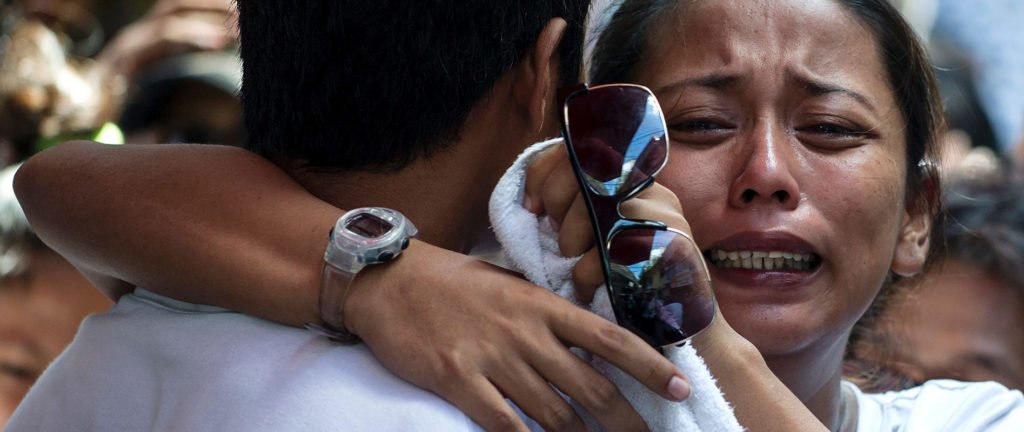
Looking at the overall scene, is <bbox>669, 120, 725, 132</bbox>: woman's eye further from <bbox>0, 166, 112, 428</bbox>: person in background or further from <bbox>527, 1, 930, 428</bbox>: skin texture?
<bbox>0, 166, 112, 428</bbox>: person in background

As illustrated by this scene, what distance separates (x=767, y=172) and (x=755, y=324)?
0.22m

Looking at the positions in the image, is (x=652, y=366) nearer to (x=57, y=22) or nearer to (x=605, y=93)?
(x=605, y=93)

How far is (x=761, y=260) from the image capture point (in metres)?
1.81

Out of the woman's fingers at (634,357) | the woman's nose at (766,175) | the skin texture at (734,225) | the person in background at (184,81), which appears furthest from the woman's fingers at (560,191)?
the person in background at (184,81)

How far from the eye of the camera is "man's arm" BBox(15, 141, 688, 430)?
125cm

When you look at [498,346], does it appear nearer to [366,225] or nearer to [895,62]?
[366,225]

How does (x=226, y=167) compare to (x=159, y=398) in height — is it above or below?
above

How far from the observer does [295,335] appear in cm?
135

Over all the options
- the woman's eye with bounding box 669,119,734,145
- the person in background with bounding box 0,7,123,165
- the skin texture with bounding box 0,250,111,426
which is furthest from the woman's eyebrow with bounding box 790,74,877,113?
the person in background with bounding box 0,7,123,165

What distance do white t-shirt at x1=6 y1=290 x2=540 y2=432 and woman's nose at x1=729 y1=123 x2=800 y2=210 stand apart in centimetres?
66

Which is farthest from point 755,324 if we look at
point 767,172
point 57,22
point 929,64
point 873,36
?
point 57,22

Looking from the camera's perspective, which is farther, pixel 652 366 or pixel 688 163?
pixel 688 163

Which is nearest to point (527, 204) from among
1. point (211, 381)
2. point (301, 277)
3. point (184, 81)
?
point (301, 277)

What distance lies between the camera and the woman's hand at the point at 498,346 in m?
1.23
